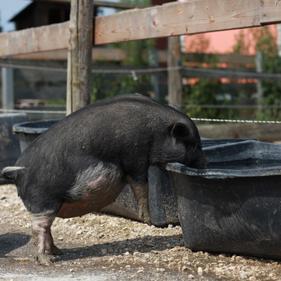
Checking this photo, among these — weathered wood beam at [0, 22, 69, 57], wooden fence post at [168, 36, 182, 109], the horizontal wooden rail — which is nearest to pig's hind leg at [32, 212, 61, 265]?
the horizontal wooden rail

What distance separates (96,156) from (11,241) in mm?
1131

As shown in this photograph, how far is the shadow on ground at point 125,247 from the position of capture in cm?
441

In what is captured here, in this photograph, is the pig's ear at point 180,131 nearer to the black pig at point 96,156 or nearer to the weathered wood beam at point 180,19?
the black pig at point 96,156

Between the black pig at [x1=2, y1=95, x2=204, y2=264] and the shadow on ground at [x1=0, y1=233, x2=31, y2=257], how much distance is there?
456 millimetres

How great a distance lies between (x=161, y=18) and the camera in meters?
5.40

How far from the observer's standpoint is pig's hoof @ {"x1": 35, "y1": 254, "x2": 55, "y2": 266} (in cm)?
416

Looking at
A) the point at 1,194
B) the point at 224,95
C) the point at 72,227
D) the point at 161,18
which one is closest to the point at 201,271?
the point at 72,227

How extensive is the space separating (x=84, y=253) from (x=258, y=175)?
4.43 feet

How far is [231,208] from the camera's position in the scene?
391 cm

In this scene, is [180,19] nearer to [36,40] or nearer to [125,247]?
[125,247]

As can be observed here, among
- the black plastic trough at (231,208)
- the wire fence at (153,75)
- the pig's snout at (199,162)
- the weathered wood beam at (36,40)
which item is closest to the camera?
the black plastic trough at (231,208)

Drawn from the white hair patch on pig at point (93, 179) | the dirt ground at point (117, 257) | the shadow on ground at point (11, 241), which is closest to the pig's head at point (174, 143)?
the white hair patch on pig at point (93, 179)

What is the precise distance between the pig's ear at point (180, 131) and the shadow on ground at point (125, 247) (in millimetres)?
743

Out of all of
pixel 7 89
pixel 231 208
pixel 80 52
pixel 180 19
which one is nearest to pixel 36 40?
pixel 80 52
